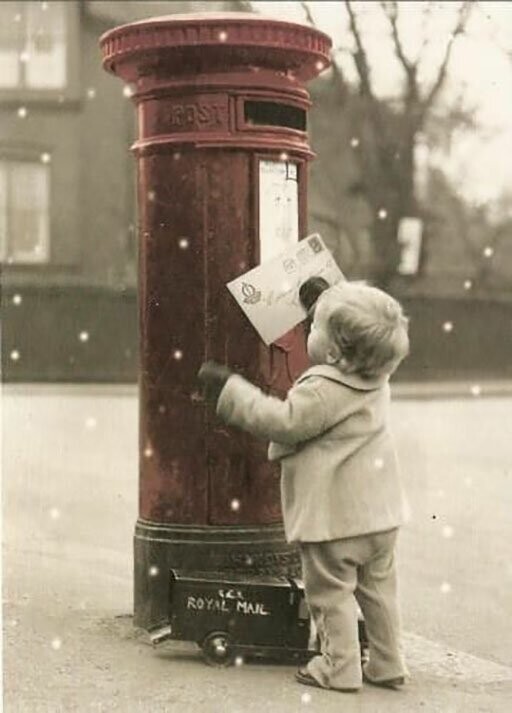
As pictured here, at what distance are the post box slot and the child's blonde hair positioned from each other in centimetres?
83

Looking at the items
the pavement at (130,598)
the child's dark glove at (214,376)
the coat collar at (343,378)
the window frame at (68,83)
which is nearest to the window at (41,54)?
the window frame at (68,83)

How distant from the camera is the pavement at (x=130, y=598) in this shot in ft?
14.7

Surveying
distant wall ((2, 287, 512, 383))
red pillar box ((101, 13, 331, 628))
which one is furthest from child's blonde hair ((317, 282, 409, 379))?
distant wall ((2, 287, 512, 383))

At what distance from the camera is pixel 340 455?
14.6 feet

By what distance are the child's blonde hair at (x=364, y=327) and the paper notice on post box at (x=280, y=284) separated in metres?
0.48

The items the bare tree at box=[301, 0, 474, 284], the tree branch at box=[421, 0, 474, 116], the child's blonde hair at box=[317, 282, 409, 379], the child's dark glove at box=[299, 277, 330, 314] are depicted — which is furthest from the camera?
the bare tree at box=[301, 0, 474, 284]

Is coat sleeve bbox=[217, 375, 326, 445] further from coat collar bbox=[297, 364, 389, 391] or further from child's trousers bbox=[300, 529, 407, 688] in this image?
child's trousers bbox=[300, 529, 407, 688]

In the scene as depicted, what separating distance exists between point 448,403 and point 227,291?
606 inches

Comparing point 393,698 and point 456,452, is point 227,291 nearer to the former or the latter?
point 393,698

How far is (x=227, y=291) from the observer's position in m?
4.98

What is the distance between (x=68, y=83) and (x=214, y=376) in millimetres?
21297

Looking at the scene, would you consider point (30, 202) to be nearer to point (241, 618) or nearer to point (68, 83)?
point (68, 83)

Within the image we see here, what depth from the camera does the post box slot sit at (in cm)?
495

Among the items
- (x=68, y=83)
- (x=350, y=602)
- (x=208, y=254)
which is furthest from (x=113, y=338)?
(x=350, y=602)
